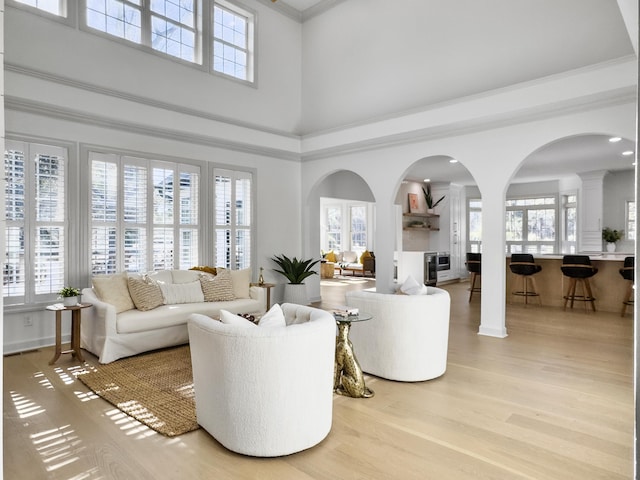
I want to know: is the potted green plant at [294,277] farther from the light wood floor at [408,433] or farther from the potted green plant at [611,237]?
the potted green plant at [611,237]

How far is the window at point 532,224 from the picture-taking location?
11.2 m

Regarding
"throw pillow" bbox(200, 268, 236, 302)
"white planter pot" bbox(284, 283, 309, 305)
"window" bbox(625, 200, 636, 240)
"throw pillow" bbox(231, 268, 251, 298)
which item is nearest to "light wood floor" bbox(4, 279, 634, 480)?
"throw pillow" bbox(200, 268, 236, 302)

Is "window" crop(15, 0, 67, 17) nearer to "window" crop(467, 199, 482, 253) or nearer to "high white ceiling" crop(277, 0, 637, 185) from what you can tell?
"high white ceiling" crop(277, 0, 637, 185)

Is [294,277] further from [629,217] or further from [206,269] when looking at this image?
[629,217]

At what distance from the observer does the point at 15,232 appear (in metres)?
4.63

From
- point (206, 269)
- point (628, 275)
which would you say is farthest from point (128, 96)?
point (628, 275)

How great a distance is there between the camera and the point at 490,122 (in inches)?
208

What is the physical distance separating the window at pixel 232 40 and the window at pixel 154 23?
0.33 m

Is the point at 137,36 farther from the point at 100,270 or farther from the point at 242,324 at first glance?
the point at 242,324

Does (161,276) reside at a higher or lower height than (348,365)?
higher

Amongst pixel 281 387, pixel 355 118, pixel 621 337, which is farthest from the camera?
pixel 355 118

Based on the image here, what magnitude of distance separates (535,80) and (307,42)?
14.0 feet

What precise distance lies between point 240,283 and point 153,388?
226 centimetres

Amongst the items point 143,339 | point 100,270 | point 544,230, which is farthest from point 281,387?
point 544,230
